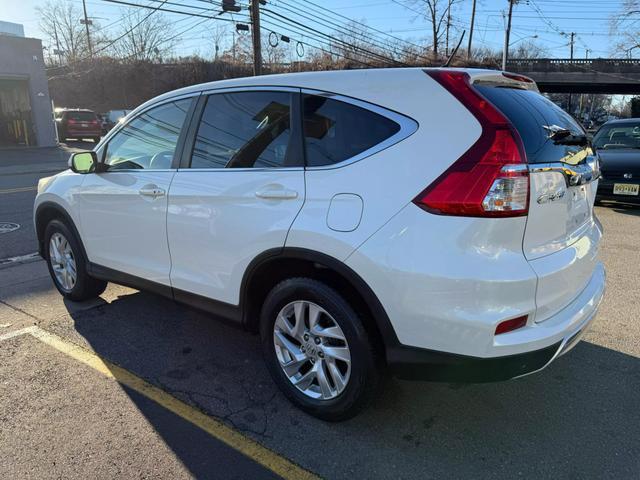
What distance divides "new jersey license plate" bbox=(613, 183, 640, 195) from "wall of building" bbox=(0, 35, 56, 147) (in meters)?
24.9

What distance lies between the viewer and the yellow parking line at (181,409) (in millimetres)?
2527

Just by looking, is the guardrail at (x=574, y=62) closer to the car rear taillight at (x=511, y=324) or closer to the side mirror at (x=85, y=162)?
the side mirror at (x=85, y=162)

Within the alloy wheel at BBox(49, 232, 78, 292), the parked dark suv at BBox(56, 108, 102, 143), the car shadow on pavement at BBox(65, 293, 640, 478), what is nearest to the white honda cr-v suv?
the car shadow on pavement at BBox(65, 293, 640, 478)

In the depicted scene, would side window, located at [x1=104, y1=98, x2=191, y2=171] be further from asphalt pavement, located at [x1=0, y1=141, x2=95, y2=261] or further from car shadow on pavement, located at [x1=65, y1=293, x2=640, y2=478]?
asphalt pavement, located at [x1=0, y1=141, x2=95, y2=261]

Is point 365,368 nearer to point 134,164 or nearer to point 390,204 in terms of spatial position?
point 390,204

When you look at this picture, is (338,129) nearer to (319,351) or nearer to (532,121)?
(532,121)

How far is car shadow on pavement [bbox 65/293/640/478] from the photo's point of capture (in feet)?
8.28

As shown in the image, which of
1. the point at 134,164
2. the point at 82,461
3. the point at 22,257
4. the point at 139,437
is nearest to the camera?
the point at 82,461

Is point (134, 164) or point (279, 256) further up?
point (134, 164)

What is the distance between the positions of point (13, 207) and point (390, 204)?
9717 millimetres

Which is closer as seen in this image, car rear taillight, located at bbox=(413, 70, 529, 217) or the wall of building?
car rear taillight, located at bbox=(413, 70, 529, 217)

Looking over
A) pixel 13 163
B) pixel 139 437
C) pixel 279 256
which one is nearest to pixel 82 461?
pixel 139 437

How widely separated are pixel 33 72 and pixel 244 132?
2562cm

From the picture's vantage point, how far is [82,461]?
8.44 ft
